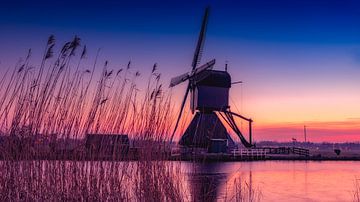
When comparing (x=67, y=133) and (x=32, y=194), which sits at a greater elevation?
(x=67, y=133)

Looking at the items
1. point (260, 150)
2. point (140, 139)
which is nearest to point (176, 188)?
point (140, 139)

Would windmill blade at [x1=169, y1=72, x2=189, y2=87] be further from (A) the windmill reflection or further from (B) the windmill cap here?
(A) the windmill reflection

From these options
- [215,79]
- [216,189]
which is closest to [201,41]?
[215,79]

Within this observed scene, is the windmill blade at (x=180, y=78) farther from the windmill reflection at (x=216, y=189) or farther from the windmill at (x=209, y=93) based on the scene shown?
the windmill reflection at (x=216, y=189)

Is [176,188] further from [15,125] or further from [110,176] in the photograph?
[15,125]

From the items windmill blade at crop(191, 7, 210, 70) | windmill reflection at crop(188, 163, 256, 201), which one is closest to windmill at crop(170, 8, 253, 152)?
windmill blade at crop(191, 7, 210, 70)

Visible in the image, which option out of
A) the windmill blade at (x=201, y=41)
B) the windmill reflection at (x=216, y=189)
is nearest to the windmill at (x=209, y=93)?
the windmill blade at (x=201, y=41)

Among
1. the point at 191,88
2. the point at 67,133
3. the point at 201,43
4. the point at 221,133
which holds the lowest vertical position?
the point at 67,133

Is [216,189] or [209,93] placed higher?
[209,93]

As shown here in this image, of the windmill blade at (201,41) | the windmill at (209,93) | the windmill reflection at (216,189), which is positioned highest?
the windmill blade at (201,41)

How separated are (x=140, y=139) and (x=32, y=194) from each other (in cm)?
134

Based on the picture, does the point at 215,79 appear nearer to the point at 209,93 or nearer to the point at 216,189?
the point at 209,93

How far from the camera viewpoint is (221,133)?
Answer: 35.2 m

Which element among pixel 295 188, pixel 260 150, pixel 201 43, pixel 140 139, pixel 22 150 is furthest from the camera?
pixel 260 150
